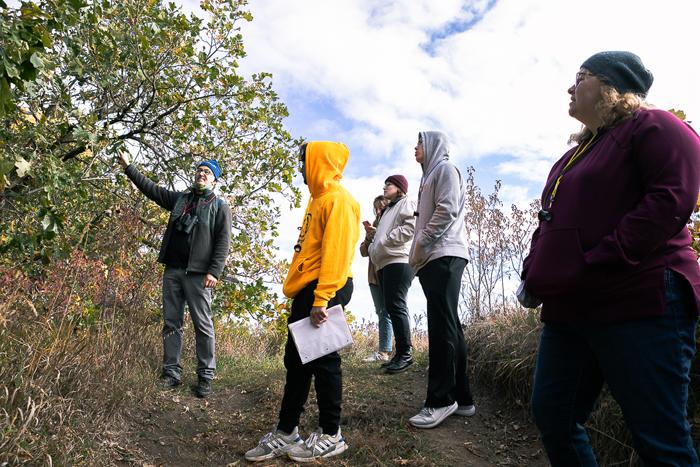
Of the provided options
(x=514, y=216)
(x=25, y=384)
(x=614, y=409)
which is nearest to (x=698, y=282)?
(x=614, y=409)

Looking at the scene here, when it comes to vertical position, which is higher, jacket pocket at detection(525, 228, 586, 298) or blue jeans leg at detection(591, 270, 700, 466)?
jacket pocket at detection(525, 228, 586, 298)

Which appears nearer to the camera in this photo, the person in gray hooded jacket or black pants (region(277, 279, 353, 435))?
black pants (region(277, 279, 353, 435))

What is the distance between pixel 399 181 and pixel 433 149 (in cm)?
172

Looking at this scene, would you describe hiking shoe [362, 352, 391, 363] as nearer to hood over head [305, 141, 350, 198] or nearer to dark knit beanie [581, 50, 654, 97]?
hood over head [305, 141, 350, 198]

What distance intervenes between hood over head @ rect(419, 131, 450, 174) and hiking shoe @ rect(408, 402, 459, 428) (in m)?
1.91

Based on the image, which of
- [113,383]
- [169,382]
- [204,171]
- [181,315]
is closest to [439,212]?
[204,171]

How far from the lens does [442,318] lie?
157 inches

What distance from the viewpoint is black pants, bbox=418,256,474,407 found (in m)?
4.00

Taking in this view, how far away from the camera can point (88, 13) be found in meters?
4.52

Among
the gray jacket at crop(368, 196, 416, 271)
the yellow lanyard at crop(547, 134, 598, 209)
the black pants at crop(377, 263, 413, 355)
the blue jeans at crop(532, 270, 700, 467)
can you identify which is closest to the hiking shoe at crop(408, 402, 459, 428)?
the black pants at crop(377, 263, 413, 355)

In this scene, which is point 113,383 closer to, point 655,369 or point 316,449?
point 316,449

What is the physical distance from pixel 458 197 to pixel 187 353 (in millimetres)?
4353

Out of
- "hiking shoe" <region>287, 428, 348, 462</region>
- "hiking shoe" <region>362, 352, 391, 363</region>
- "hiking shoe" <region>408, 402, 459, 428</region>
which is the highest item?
"hiking shoe" <region>362, 352, 391, 363</region>

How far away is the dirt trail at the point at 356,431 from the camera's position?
151 inches
